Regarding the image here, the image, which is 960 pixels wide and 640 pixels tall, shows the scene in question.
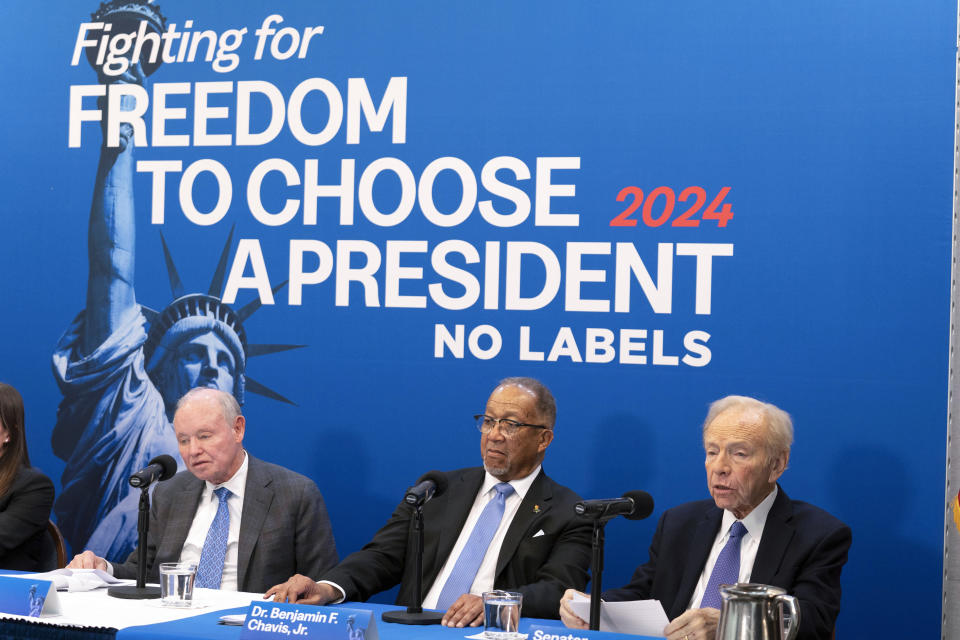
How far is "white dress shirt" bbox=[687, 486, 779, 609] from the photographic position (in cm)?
344

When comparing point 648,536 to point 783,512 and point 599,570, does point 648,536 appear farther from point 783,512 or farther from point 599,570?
point 599,570

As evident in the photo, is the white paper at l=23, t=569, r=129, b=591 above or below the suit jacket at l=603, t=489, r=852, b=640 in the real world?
below

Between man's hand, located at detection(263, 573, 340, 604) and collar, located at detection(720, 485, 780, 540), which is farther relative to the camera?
collar, located at detection(720, 485, 780, 540)

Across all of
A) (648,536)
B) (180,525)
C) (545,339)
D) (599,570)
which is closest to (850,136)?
(545,339)

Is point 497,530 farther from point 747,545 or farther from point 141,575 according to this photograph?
point 141,575

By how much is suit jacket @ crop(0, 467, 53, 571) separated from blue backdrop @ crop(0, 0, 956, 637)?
85 cm

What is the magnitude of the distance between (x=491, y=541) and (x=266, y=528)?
0.76 meters

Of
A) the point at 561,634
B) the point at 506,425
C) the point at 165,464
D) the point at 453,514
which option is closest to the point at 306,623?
the point at 561,634

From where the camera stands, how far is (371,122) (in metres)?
4.79

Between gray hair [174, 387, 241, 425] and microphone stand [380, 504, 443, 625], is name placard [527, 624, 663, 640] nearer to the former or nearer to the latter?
microphone stand [380, 504, 443, 625]

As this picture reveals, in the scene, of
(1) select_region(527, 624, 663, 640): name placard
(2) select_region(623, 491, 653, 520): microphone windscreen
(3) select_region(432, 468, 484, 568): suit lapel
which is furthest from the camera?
(3) select_region(432, 468, 484, 568): suit lapel

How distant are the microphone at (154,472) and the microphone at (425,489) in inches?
28.0

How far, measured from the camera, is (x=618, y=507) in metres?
3.01

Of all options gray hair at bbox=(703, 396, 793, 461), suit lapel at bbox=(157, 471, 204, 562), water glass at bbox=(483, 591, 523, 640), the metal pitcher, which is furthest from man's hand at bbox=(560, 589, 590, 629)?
suit lapel at bbox=(157, 471, 204, 562)
